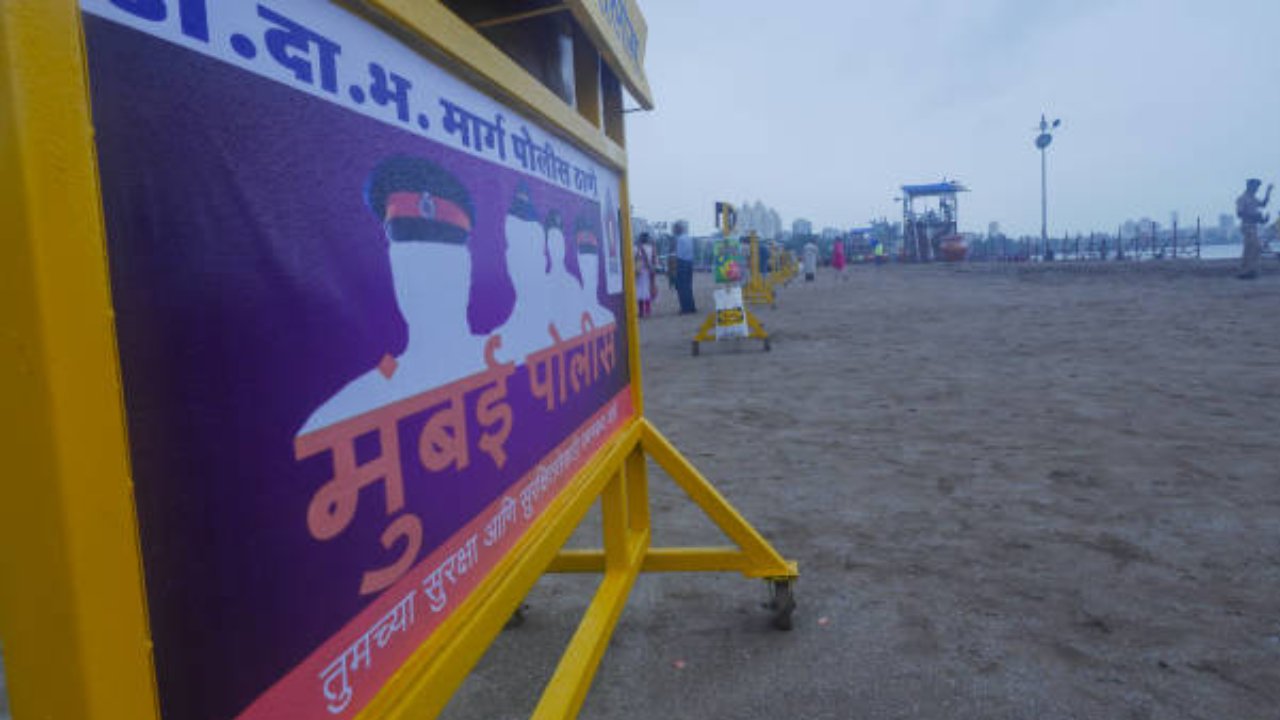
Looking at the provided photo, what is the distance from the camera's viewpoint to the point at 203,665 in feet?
2.36

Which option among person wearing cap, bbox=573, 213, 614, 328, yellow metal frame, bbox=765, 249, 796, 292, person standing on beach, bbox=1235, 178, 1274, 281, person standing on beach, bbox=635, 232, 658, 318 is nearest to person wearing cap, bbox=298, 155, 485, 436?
person wearing cap, bbox=573, 213, 614, 328

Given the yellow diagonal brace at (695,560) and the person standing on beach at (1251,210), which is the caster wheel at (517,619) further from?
the person standing on beach at (1251,210)

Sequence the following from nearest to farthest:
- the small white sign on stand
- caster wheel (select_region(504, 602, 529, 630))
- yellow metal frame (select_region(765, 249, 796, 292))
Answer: caster wheel (select_region(504, 602, 529, 630))
the small white sign on stand
yellow metal frame (select_region(765, 249, 796, 292))

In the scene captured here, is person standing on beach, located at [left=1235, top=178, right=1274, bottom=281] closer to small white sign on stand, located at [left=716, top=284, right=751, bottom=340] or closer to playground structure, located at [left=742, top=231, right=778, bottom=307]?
playground structure, located at [left=742, top=231, right=778, bottom=307]

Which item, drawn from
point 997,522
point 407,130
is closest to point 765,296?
point 997,522

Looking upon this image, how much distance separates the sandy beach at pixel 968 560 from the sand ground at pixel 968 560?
0.01 meters

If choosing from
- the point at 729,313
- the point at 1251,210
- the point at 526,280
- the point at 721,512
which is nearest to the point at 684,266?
the point at 729,313

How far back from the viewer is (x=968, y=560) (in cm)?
303

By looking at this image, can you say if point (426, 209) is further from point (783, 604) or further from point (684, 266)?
point (684, 266)

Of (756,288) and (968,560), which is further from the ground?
(756,288)

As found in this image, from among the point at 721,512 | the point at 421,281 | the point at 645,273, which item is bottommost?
the point at 721,512

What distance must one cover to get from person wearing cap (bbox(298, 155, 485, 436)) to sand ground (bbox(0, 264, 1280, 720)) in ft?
4.59

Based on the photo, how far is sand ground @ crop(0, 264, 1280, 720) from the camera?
2186 mm

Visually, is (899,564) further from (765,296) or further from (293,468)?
(765,296)
